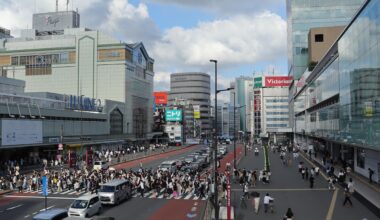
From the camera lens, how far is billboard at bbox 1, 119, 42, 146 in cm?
5119

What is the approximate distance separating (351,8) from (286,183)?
78.4 meters

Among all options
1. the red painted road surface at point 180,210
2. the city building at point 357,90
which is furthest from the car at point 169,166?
the city building at point 357,90

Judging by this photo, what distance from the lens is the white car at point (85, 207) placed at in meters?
24.8

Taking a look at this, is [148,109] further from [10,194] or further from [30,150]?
[10,194]

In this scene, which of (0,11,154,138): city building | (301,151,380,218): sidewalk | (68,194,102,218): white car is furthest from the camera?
(0,11,154,138): city building

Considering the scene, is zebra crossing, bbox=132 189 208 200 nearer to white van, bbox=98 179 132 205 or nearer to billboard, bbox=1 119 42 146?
white van, bbox=98 179 132 205

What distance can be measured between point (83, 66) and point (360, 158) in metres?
87.0

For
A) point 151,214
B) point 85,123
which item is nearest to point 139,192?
point 151,214

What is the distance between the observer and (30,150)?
2362 inches

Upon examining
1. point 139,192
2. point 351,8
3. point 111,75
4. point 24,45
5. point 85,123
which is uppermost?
point 351,8

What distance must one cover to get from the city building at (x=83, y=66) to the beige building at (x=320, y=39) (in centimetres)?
4630

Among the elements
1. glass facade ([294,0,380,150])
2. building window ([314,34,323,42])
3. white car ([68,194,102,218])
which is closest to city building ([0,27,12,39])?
building window ([314,34,323,42])

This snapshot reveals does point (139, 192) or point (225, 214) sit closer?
point (225, 214)

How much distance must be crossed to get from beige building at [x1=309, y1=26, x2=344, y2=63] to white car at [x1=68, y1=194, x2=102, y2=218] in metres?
70.1
